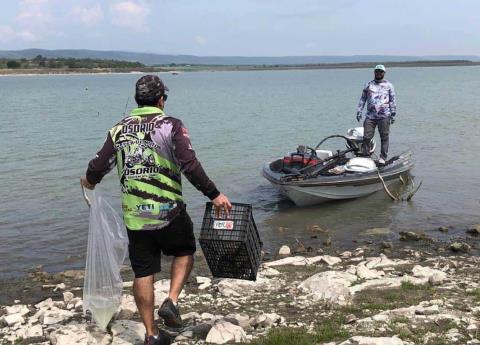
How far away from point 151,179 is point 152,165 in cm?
11

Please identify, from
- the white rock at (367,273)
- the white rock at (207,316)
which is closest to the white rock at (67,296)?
the white rock at (207,316)

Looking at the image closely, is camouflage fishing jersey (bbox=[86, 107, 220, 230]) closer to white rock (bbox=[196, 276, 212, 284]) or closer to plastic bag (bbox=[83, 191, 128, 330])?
plastic bag (bbox=[83, 191, 128, 330])

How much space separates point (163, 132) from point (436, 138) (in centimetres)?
2068

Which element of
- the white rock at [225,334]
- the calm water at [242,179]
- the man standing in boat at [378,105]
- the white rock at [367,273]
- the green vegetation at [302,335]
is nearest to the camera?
the green vegetation at [302,335]

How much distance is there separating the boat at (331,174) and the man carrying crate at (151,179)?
283 inches

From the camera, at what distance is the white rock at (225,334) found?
15.5 feet

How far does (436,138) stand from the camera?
23.1 m

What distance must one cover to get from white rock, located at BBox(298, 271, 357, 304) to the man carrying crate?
1.93m

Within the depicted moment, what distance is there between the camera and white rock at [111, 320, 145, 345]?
4.87m

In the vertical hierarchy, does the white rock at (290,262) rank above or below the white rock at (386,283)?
below

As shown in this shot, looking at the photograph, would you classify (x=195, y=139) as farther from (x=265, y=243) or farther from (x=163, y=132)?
(x=163, y=132)

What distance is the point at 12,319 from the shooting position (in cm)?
569

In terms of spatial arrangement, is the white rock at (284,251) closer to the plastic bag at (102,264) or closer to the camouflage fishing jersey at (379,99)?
the plastic bag at (102,264)

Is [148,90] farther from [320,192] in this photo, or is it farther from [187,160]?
[320,192]
